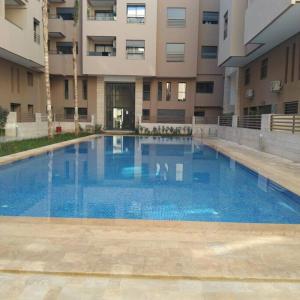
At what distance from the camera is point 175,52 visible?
3025 centimetres

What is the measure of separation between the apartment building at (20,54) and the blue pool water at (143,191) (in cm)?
941

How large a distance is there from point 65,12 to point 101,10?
10.7 feet

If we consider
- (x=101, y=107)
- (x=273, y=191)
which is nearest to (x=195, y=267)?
(x=273, y=191)

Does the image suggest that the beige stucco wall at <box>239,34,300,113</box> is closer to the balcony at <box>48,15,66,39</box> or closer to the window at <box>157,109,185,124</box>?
the window at <box>157,109,185,124</box>

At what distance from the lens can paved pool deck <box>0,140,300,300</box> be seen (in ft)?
10.8

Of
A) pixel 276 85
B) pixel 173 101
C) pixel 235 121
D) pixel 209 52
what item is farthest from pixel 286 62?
pixel 173 101

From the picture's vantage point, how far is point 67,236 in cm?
469

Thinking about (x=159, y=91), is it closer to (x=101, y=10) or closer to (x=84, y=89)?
(x=84, y=89)

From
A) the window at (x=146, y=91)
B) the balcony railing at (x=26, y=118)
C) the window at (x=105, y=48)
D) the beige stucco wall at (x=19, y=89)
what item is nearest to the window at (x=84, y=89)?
the window at (x=105, y=48)

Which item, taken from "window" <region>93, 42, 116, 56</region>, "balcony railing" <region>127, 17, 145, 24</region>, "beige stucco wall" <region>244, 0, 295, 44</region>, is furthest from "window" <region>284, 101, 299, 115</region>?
"window" <region>93, 42, 116, 56</region>

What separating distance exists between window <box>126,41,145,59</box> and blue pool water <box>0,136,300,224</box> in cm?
1685

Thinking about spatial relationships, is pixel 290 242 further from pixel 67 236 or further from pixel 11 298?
pixel 11 298

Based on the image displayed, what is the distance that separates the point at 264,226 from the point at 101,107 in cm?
2741

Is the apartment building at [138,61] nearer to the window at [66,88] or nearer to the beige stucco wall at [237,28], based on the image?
the window at [66,88]
